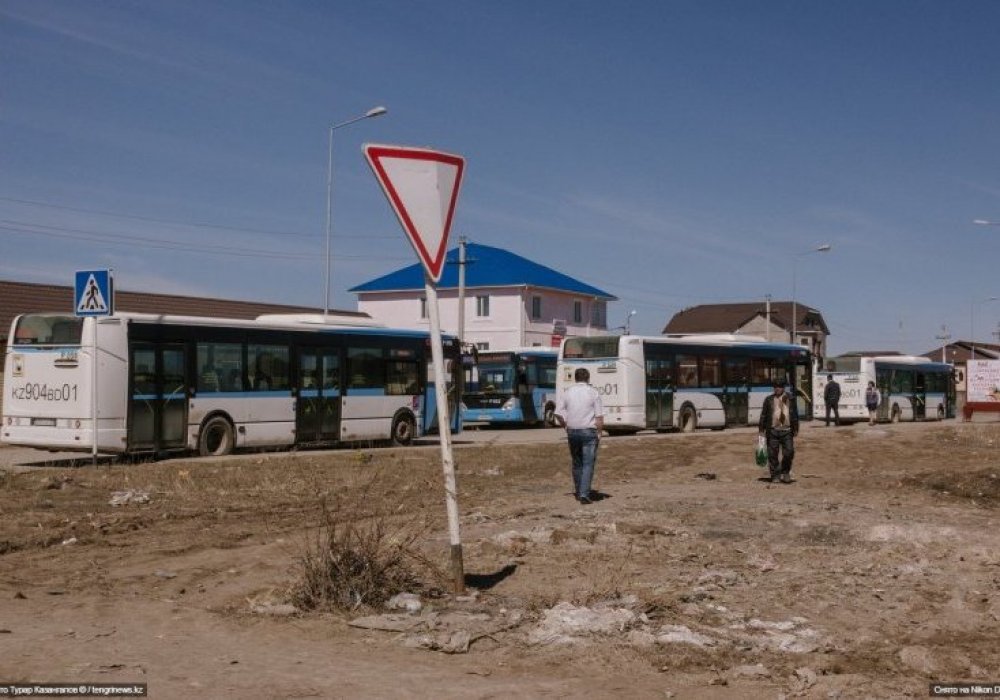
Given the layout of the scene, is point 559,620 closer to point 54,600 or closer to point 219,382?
point 54,600

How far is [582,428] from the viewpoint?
1458 centimetres

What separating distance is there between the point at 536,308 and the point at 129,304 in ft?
121

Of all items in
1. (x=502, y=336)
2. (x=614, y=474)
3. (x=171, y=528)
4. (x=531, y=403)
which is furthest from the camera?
(x=502, y=336)

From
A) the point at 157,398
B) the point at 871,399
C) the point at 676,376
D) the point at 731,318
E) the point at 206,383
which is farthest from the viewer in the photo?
the point at 731,318

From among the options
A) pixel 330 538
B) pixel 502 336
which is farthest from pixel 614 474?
pixel 502 336

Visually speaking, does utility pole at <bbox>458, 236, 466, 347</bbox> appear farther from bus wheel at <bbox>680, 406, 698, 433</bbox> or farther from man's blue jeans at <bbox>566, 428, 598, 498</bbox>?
man's blue jeans at <bbox>566, 428, 598, 498</bbox>

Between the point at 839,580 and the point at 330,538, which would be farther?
the point at 839,580

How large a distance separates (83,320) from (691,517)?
Answer: 42.8 feet

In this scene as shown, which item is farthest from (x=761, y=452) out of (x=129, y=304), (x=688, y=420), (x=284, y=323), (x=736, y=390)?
(x=129, y=304)

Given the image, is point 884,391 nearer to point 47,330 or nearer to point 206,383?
point 206,383

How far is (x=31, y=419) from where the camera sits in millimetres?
21000

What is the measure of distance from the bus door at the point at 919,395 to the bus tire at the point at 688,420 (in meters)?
19.4

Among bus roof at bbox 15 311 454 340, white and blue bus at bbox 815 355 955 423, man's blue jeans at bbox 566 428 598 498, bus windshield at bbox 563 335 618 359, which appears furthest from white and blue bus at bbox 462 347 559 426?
man's blue jeans at bbox 566 428 598 498

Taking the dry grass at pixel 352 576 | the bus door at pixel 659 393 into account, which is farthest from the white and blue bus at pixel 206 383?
the dry grass at pixel 352 576
